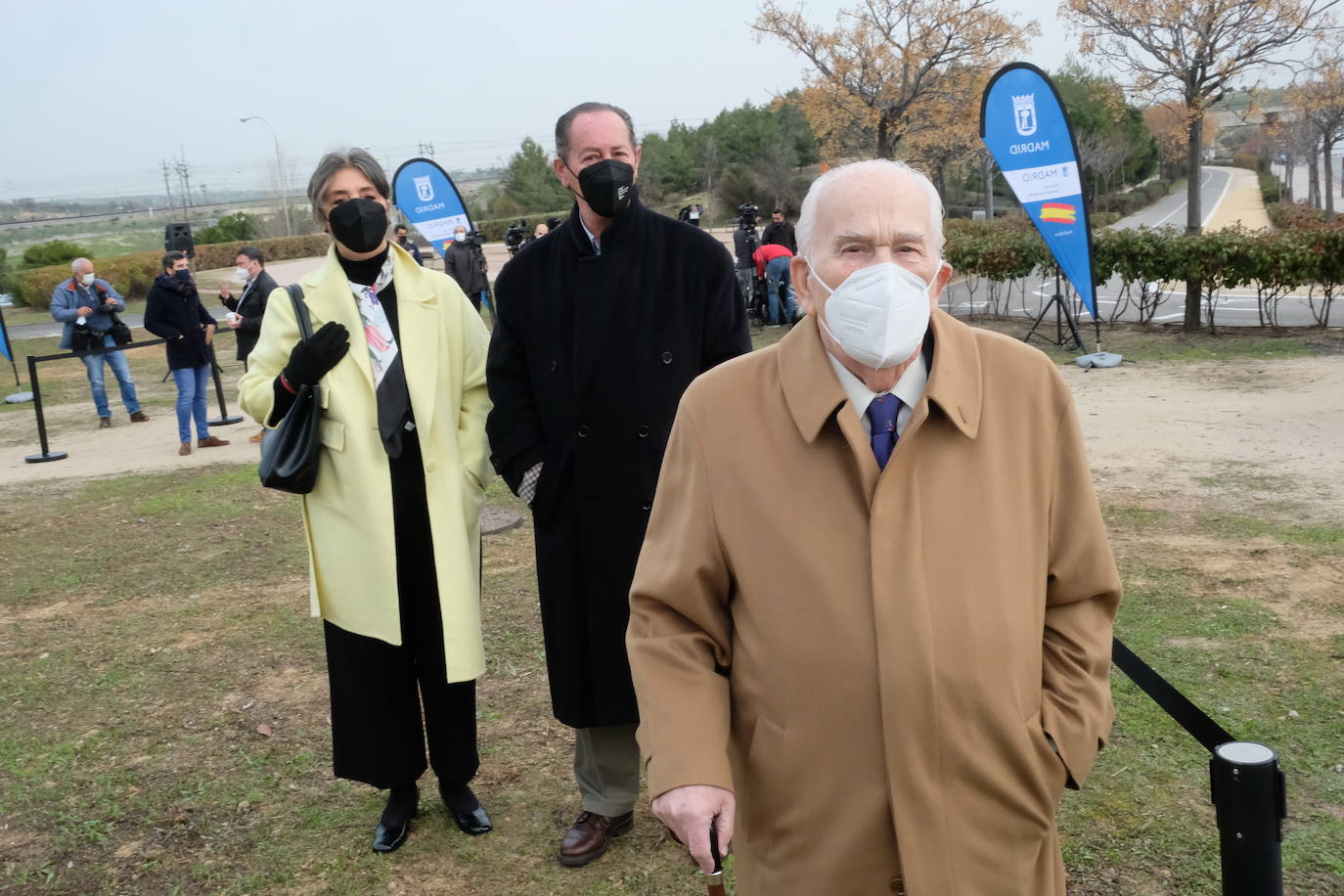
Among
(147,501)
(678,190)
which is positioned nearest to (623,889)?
(147,501)

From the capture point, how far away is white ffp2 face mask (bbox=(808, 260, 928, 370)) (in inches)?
67.0

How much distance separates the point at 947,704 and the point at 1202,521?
5.00 m

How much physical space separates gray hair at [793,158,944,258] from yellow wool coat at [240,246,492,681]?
1600mm

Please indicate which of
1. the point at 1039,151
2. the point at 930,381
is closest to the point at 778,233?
the point at 1039,151

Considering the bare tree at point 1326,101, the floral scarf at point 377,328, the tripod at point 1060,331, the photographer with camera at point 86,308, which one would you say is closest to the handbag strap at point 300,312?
the floral scarf at point 377,328

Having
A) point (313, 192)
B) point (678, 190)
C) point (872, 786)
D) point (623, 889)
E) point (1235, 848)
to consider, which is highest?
point (678, 190)

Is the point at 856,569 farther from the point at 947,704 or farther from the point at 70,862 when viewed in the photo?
the point at 70,862

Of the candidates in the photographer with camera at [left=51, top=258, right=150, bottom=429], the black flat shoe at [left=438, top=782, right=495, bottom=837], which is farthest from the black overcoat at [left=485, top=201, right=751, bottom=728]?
the photographer with camera at [left=51, top=258, right=150, bottom=429]

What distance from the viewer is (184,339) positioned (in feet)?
35.6

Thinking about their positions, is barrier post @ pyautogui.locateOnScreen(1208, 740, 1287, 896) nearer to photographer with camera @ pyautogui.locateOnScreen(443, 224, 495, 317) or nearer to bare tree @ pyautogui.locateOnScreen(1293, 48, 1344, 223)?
photographer with camera @ pyautogui.locateOnScreen(443, 224, 495, 317)

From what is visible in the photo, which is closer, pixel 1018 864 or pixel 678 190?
pixel 1018 864

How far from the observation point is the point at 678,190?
59.8 meters

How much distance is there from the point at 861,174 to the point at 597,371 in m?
1.32

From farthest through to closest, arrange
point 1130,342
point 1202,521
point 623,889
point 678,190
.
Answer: point 678,190, point 1130,342, point 1202,521, point 623,889
